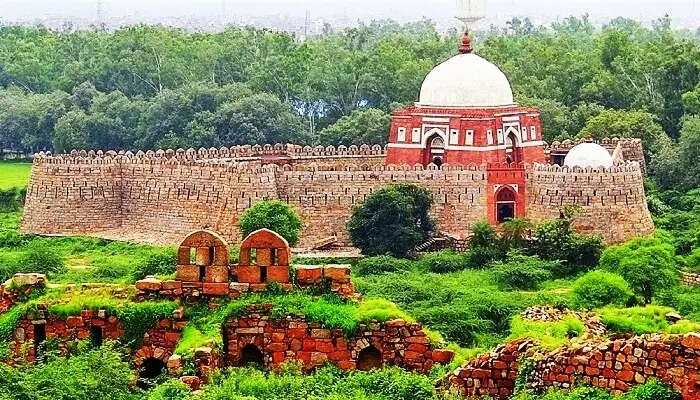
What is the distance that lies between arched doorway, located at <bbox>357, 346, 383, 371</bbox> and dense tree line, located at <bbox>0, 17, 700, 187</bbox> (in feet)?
103

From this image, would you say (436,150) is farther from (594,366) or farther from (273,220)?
(594,366)

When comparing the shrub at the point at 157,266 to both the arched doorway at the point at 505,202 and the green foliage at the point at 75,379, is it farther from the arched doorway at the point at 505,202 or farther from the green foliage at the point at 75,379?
Result: the arched doorway at the point at 505,202

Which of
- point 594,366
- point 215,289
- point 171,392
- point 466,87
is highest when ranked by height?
point 466,87

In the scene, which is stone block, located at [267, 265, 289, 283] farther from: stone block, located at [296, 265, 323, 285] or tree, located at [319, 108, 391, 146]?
tree, located at [319, 108, 391, 146]

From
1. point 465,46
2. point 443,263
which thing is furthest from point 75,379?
point 465,46

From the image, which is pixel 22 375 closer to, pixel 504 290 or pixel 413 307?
pixel 413 307

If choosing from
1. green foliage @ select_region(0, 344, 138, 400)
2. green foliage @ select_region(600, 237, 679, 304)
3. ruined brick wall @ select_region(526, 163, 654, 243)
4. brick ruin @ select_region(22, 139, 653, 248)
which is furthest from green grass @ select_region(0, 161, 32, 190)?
green foliage @ select_region(0, 344, 138, 400)

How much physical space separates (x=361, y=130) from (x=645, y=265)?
72.4ft

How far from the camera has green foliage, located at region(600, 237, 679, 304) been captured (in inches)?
1150

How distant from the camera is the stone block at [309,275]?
14.4m

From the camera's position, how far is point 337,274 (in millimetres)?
14438

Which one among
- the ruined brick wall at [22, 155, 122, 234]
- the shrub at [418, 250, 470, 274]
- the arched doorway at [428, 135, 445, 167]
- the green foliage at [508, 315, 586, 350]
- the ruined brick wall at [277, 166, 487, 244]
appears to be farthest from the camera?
the ruined brick wall at [22, 155, 122, 234]

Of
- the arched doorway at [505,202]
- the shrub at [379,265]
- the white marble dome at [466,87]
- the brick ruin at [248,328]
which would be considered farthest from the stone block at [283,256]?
the white marble dome at [466,87]

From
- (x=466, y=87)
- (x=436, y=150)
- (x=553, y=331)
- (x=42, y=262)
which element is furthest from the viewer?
(x=436, y=150)
